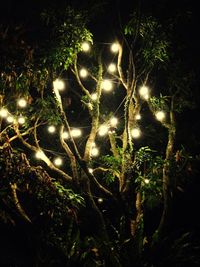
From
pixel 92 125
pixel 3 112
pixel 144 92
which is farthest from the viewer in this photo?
pixel 92 125

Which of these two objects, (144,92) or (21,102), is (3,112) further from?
(144,92)

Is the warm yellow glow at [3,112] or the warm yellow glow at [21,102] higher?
the warm yellow glow at [21,102]

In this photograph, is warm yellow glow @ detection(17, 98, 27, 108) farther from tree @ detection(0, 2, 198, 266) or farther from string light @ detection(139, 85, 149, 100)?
string light @ detection(139, 85, 149, 100)

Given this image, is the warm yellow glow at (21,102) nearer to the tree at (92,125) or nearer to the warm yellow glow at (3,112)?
the tree at (92,125)

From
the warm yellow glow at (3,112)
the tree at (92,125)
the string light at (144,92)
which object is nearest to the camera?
the tree at (92,125)

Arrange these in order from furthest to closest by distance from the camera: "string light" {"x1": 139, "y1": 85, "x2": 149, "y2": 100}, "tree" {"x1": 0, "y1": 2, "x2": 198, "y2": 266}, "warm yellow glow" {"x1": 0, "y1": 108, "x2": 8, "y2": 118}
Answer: "string light" {"x1": 139, "y1": 85, "x2": 149, "y2": 100}
"warm yellow glow" {"x1": 0, "y1": 108, "x2": 8, "y2": 118}
"tree" {"x1": 0, "y1": 2, "x2": 198, "y2": 266}

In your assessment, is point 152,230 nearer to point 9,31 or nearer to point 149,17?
point 149,17

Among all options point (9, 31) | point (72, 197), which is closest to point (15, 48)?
point (9, 31)

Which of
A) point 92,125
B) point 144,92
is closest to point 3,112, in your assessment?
point 92,125

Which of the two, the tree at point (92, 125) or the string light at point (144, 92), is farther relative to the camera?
the string light at point (144, 92)

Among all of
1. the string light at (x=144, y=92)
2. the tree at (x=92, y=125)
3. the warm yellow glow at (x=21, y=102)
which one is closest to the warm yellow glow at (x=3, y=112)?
the tree at (x=92, y=125)

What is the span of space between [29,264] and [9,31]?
404cm

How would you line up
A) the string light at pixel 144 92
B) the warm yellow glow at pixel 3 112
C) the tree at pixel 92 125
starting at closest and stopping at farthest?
1. the tree at pixel 92 125
2. the warm yellow glow at pixel 3 112
3. the string light at pixel 144 92

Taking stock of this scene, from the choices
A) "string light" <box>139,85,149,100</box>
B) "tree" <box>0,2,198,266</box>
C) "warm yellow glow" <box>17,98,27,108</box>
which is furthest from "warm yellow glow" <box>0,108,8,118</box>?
"string light" <box>139,85,149,100</box>
